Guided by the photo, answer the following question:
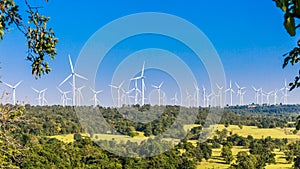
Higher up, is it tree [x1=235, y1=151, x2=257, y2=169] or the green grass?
the green grass

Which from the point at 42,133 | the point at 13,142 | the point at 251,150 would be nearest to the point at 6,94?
the point at 13,142

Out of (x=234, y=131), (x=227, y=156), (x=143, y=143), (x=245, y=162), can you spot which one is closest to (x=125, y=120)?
(x=143, y=143)

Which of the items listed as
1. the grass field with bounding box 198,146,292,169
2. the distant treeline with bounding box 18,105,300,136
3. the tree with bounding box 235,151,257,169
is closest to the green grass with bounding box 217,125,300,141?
the distant treeline with bounding box 18,105,300,136

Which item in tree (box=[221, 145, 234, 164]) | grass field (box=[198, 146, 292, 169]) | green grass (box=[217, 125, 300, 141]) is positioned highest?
green grass (box=[217, 125, 300, 141])

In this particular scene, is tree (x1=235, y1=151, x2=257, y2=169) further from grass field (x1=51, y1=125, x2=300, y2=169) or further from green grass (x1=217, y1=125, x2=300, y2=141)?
green grass (x1=217, y1=125, x2=300, y2=141)

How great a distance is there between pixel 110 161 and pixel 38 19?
4479 cm

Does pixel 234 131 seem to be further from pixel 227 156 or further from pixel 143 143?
pixel 143 143

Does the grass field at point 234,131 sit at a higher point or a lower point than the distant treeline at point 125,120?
lower

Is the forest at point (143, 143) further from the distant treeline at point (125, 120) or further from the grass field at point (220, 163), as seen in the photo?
the grass field at point (220, 163)

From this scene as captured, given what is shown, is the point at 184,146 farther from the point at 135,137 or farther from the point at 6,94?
the point at 6,94

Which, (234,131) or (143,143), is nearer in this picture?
(143,143)

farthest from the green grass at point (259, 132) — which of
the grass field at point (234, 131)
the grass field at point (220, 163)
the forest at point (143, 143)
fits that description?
the grass field at point (220, 163)

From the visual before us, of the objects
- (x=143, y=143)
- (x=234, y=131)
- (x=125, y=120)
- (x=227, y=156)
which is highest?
(x=125, y=120)

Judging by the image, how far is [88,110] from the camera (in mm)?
81188
